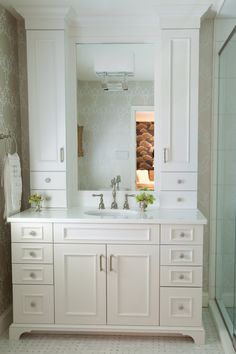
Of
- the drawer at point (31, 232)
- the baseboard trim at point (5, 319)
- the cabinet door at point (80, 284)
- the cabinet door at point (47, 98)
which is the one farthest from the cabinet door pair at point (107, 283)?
the cabinet door at point (47, 98)

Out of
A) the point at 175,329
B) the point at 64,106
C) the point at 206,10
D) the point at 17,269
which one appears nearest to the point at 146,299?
the point at 175,329

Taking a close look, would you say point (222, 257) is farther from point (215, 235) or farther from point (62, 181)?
point (62, 181)

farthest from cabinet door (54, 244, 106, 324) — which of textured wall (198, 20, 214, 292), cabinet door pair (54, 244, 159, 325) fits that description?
textured wall (198, 20, 214, 292)

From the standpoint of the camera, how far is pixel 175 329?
2396 millimetres

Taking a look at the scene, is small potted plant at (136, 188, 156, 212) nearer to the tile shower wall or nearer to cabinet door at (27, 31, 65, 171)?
cabinet door at (27, 31, 65, 171)

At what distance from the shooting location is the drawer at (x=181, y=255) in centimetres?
236

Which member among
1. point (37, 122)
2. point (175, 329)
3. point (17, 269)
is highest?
point (37, 122)

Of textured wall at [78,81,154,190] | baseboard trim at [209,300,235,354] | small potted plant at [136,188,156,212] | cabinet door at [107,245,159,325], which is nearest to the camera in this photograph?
baseboard trim at [209,300,235,354]

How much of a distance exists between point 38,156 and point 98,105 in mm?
636

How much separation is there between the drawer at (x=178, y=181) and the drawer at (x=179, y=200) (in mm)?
39

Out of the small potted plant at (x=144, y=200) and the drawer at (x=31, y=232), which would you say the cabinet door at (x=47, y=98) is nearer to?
the drawer at (x=31, y=232)

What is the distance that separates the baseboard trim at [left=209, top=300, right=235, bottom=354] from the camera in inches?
89.6

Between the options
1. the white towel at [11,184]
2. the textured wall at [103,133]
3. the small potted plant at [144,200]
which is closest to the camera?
the white towel at [11,184]

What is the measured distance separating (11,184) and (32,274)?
0.65 metres
